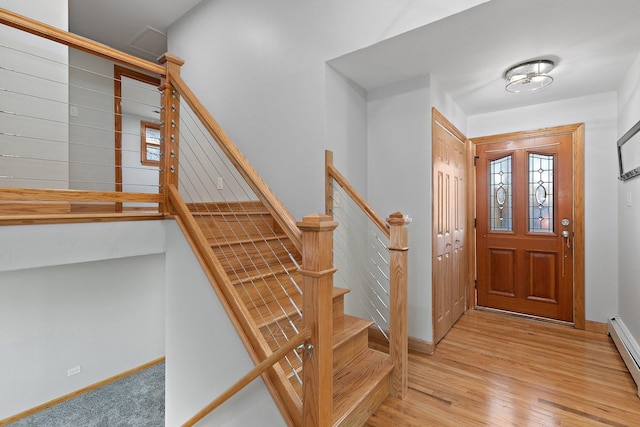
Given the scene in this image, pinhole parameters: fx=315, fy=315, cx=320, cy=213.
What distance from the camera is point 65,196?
1.75 meters

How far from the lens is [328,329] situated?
1.35 metres

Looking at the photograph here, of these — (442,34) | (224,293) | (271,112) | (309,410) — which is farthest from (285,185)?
(309,410)

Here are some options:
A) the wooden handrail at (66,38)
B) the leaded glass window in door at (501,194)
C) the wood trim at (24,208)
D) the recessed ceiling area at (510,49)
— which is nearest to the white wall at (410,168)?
the recessed ceiling area at (510,49)

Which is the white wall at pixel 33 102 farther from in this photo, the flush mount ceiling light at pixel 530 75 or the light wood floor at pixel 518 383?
the flush mount ceiling light at pixel 530 75

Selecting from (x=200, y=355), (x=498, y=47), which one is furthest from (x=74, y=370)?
(x=498, y=47)

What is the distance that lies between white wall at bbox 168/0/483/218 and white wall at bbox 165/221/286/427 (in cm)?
109

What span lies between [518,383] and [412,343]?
841 millimetres

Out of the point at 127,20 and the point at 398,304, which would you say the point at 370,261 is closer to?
the point at 398,304

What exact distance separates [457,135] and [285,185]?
2.11 m

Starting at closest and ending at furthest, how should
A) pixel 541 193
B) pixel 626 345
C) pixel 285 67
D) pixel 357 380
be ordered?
pixel 357 380 → pixel 626 345 → pixel 285 67 → pixel 541 193

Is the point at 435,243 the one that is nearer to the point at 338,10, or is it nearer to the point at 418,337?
the point at 418,337

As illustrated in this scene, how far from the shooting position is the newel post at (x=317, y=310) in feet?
4.26

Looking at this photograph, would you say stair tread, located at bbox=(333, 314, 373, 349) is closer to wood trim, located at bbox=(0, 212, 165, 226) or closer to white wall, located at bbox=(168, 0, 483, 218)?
white wall, located at bbox=(168, 0, 483, 218)

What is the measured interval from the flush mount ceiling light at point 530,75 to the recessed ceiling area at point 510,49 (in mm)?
65
